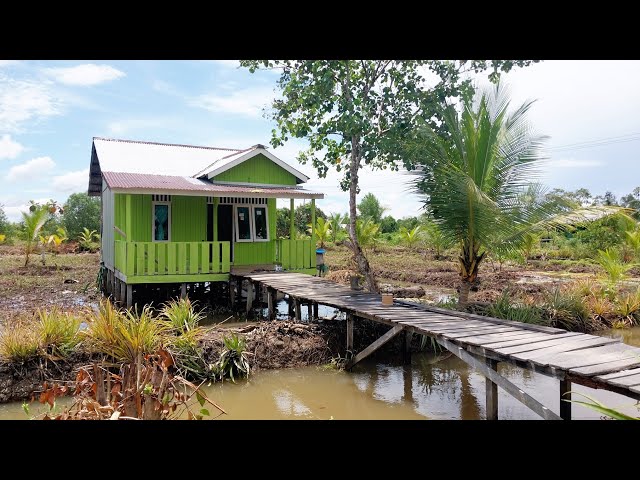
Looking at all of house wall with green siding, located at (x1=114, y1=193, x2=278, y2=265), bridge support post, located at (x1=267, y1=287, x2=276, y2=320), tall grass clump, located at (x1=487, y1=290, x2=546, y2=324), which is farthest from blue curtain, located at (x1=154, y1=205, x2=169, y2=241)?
tall grass clump, located at (x1=487, y1=290, x2=546, y2=324)

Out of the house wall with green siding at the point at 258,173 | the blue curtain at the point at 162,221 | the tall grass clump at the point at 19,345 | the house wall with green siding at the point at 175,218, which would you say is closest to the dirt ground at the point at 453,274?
the house wall with green siding at the point at 258,173

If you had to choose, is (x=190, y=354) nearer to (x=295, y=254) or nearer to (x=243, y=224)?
(x=295, y=254)

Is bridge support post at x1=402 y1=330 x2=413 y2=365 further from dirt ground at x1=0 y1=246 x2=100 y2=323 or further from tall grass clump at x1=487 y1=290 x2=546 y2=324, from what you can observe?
dirt ground at x1=0 y1=246 x2=100 y2=323

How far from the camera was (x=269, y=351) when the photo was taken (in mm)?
8172

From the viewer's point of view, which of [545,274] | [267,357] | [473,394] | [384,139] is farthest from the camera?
[545,274]

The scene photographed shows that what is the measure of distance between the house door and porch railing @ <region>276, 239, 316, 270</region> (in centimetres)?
153

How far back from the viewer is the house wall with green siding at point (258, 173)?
45.5 feet

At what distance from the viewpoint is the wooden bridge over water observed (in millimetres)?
4816

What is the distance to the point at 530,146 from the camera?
9906 millimetres
